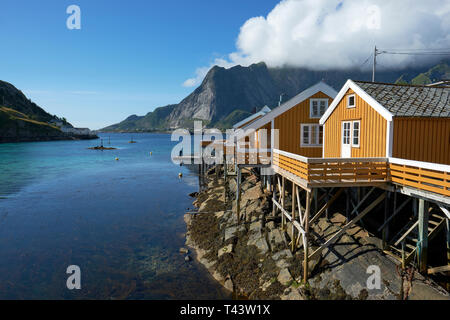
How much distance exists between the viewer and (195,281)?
14508mm

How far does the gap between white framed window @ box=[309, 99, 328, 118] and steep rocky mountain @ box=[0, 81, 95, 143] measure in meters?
159

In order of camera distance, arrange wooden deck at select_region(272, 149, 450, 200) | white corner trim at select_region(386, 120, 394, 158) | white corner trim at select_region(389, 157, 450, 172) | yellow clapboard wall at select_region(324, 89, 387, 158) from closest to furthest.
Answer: white corner trim at select_region(389, 157, 450, 172) → wooden deck at select_region(272, 149, 450, 200) → white corner trim at select_region(386, 120, 394, 158) → yellow clapboard wall at select_region(324, 89, 387, 158)

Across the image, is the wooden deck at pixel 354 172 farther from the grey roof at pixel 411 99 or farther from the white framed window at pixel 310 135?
the white framed window at pixel 310 135

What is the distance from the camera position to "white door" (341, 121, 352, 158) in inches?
605

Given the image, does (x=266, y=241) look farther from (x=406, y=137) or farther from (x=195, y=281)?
(x=406, y=137)

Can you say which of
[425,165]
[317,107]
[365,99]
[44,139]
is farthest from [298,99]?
[44,139]

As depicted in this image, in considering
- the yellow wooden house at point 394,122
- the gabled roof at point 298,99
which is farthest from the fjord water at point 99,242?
the gabled roof at point 298,99

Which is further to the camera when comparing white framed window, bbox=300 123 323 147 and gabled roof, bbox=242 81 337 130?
white framed window, bbox=300 123 323 147

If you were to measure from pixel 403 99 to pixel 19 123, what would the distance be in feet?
570

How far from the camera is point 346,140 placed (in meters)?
15.8

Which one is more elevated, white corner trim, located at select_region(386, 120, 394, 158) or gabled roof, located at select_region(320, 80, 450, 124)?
gabled roof, located at select_region(320, 80, 450, 124)

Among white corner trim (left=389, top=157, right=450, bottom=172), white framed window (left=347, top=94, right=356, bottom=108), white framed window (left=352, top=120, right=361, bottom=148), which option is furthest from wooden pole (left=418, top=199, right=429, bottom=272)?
white framed window (left=347, top=94, right=356, bottom=108)

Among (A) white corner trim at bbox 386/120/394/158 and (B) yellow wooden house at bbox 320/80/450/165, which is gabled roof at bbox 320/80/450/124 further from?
(A) white corner trim at bbox 386/120/394/158

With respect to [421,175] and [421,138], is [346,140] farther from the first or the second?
[421,175]
